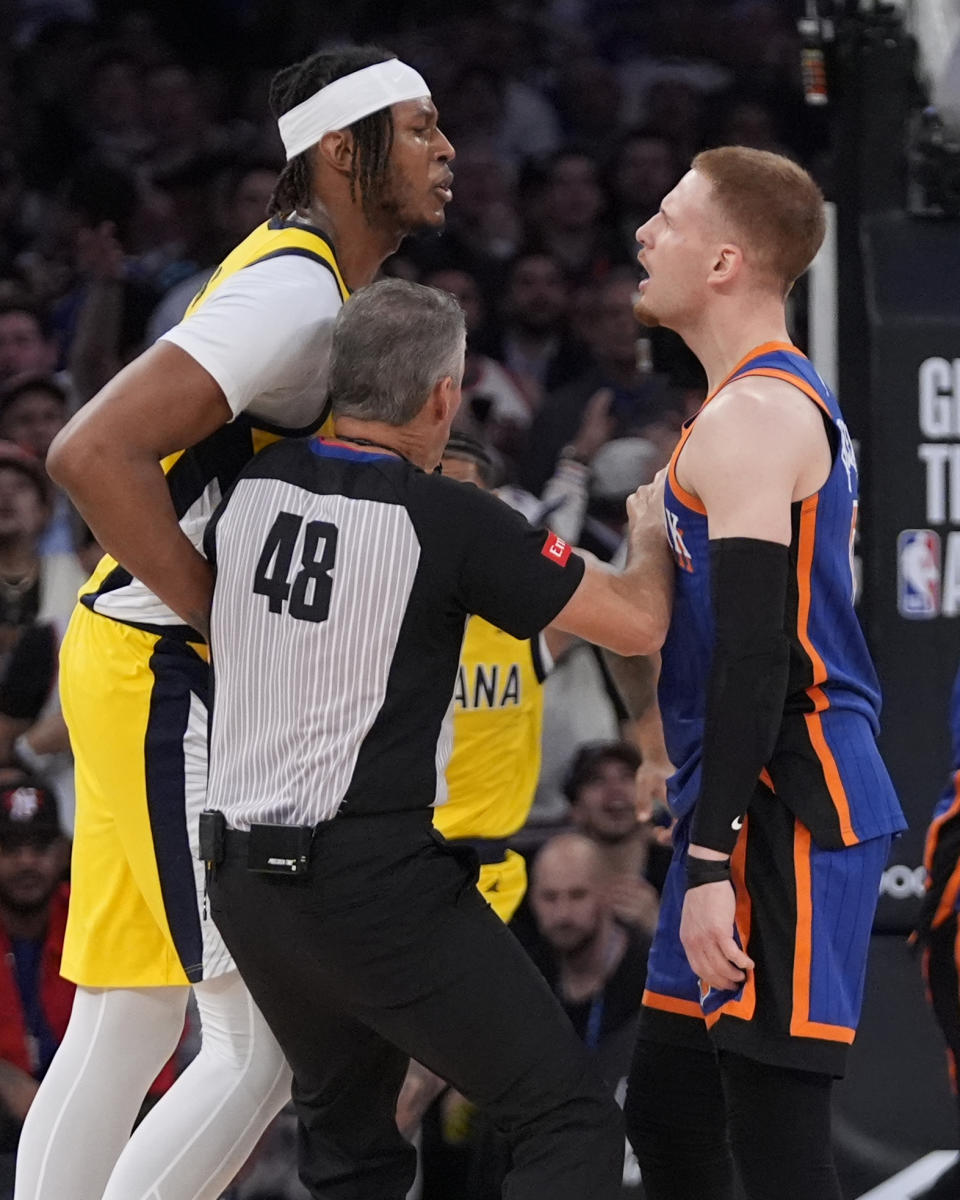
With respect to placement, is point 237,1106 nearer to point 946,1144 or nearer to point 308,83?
point 308,83

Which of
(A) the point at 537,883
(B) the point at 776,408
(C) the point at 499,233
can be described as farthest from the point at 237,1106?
(C) the point at 499,233

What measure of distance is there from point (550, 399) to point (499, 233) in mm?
929

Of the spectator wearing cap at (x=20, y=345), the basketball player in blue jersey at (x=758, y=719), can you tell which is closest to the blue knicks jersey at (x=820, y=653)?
the basketball player in blue jersey at (x=758, y=719)

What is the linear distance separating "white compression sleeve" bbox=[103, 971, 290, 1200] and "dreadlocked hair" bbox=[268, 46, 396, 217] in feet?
3.67

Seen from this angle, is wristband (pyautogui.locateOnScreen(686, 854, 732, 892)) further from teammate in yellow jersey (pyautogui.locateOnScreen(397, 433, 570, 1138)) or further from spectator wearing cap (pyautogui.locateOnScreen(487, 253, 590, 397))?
spectator wearing cap (pyautogui.locateOnScreen(487, 253, 590, 397))

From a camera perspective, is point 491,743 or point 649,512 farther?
point 491,743

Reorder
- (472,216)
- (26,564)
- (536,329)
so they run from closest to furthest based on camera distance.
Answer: (26,564) → (536,329) → (472,216)

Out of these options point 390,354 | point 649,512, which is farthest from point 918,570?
point 390,354

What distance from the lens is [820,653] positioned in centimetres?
248

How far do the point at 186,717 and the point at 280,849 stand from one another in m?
0.38

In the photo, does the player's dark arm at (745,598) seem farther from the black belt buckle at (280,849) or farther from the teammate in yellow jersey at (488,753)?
the teammate in yellow jersey at (488,753)

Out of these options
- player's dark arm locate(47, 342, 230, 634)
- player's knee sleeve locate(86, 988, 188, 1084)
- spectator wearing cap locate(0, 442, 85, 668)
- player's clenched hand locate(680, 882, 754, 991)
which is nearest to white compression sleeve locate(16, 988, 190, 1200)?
player's knee sleeve locate(86, 988, 188, 1084)

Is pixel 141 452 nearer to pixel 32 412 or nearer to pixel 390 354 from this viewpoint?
pixel 390 354

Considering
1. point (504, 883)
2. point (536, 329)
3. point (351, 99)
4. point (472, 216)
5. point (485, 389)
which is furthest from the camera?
point (472, 216)
